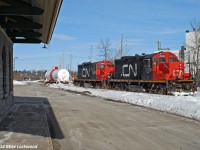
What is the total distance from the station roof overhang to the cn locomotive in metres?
16.5

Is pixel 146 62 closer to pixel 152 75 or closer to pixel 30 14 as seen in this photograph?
pixel 152 75

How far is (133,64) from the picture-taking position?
38125 mm

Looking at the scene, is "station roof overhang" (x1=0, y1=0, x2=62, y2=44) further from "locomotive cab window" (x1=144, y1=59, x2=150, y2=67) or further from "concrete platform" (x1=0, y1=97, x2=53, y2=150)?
"locomotive cab window" (x1=144, y1=59, x2=150, y2=67)

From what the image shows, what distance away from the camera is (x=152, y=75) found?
3312 centimetres

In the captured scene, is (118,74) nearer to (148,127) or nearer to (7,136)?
(148,127)

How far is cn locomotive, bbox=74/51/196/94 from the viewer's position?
30594 mm

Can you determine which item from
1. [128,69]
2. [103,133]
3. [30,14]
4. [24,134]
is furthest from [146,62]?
[24,134]

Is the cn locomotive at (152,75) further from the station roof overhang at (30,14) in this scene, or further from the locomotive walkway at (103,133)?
the station roof overhang at (30,14)

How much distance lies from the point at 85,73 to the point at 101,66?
7617 millimetres

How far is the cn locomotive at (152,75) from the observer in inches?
1204

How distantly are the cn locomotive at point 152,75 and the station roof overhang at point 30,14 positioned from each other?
648 inches

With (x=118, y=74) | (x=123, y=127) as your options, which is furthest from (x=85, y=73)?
(x=123, y=127)

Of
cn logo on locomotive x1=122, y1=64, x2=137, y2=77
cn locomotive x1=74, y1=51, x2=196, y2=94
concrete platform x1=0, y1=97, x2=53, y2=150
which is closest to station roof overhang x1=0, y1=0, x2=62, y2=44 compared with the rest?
concrete platform x1=0, y1=97, x2=53, y2=150

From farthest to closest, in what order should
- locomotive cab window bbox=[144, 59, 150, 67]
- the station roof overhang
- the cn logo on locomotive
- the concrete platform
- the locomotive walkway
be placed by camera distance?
the cn logo on locomotive, locomotive cab window bbox=[144, 59, 150, 67], the station roof overhang, the locomotive walkway, the concrete platform
